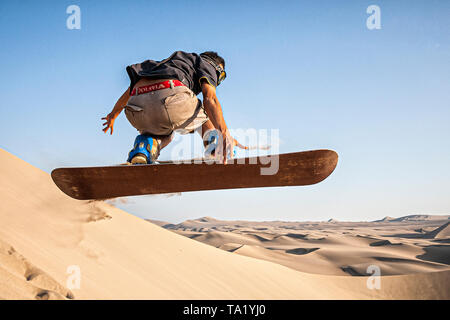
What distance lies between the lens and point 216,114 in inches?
85.4

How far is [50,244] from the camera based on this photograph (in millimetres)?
4652

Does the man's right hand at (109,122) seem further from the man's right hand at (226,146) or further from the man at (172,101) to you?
the man's right hand at (226,146)

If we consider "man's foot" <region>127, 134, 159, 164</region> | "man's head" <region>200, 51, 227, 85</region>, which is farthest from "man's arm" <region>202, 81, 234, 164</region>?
"man's foot" <region>127, 134, 159, 164</region>

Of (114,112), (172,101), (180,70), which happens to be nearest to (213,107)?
(172,101)

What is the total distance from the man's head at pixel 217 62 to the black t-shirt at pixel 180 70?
0.08 metres

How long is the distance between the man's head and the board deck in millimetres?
865

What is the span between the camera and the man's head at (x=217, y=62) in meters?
2.54

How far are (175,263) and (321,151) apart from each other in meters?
5.93

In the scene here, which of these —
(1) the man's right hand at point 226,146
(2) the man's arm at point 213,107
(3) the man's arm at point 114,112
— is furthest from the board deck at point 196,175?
(3) the man's arm at point 114,112

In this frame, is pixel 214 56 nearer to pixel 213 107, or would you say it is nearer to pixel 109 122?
pixel 213 107

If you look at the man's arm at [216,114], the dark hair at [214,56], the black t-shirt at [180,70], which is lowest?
the man's arm at [216,114]

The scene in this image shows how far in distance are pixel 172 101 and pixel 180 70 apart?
318 mm

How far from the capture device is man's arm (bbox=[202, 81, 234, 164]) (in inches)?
83.0
